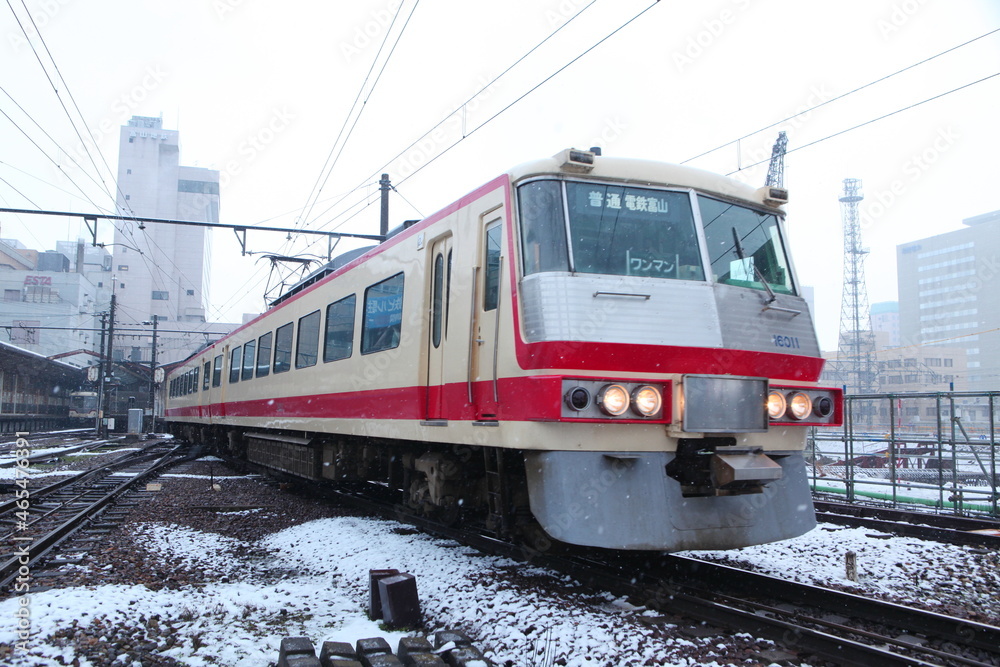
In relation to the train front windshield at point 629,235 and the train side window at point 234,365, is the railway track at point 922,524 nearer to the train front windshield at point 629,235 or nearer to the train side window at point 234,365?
the train front windshield at point 629,235

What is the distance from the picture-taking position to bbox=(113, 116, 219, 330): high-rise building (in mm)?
89188

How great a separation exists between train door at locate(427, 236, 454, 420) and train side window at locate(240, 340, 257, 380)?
7.98 meters

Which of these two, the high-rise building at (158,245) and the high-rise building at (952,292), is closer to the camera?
the high-rise building at (952,292)

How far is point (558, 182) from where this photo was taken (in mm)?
5188

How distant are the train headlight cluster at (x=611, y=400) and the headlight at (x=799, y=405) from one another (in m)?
1.19

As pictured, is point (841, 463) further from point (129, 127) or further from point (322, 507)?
point (129, 127)

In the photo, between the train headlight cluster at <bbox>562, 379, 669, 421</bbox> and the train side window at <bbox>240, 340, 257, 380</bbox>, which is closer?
the train headlight cluster at <bbox>562, 379, 669, 421</bbox>

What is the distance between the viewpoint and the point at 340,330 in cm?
868

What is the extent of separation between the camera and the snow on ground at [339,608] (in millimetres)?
4105

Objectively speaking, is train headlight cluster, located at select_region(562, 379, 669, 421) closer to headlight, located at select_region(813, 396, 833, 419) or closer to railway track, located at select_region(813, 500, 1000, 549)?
headlight, located at select_region(813, 396, 833, 419)

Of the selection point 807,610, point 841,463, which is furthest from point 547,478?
point 841,463

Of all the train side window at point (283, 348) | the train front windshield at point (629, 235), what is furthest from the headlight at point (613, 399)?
the train side window at point (283, 348)

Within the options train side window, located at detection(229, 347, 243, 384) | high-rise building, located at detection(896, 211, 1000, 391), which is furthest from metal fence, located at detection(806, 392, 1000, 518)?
high-rise building, located at detection(896, 211, 1000, 391)

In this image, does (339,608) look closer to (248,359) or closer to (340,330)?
(340,330)
